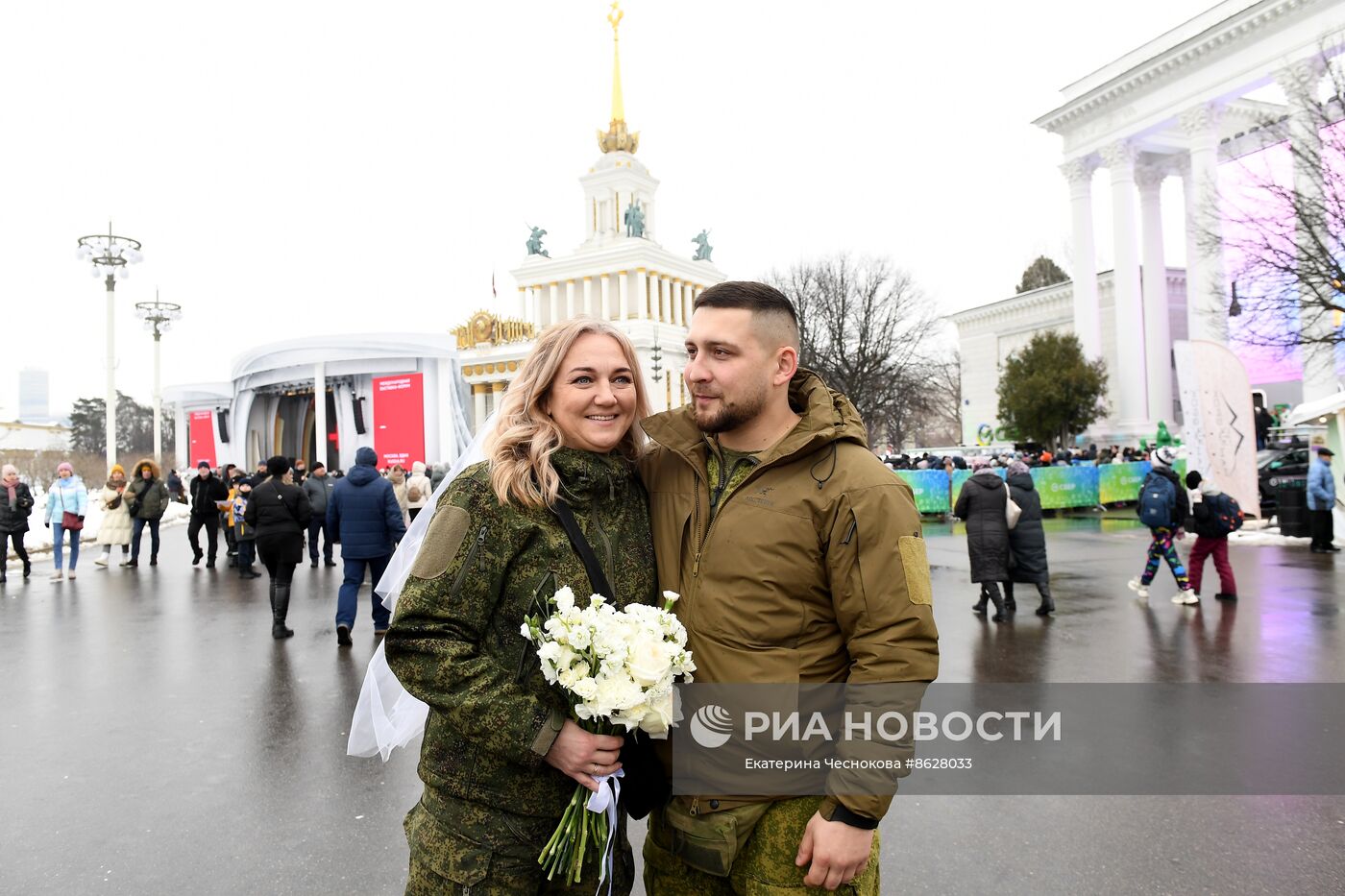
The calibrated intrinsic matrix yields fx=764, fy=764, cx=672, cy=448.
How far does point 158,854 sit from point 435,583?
3.22 meters

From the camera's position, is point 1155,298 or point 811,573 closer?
point 811,573

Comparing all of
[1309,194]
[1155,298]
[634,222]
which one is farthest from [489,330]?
[1309,194]

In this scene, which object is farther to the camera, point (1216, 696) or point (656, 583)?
point (1216, 696)

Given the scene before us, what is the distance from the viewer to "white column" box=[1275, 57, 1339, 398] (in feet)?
49.5

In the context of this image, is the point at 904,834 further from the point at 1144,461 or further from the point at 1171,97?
the point at 1171,97

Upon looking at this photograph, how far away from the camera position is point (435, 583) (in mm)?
1861

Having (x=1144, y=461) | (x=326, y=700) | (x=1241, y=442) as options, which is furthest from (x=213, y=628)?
(x=1144, y=461)

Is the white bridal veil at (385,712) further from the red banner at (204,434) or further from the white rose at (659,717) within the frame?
the red banner at (204,434)

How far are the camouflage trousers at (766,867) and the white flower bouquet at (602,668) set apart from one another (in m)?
0.34

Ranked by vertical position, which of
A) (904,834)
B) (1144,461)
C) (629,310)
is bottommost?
(904,834)

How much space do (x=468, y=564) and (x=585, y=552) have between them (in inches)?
11.5

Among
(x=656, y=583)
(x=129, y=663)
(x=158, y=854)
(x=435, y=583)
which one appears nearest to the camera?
(x=435, y=583)

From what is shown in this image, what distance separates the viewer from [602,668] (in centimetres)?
172

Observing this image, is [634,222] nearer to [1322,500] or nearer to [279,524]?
[1322,500]
